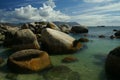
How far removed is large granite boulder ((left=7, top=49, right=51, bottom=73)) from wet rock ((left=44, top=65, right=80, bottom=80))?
2.43ft

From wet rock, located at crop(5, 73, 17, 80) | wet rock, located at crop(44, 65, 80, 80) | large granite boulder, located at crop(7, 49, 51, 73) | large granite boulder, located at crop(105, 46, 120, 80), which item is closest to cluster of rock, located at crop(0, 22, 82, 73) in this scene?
large granite boulder, located at crop(7, 49, 51, 73)

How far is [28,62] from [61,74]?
7.17 feet

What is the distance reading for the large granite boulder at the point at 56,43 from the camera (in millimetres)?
17761

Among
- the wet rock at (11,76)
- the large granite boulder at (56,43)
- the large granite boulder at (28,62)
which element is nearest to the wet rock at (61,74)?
the large granite boulder at (28,62)

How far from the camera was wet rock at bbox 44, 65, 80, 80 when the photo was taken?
36.6 ft

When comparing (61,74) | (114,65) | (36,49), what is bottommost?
(61,74)

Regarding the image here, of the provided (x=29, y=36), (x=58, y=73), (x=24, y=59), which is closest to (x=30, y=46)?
(x=29, y=36)

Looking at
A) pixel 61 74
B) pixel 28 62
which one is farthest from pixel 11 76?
pixel 61 74

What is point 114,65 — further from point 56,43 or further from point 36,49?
point 56,43

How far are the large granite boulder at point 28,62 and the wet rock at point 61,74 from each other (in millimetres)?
741

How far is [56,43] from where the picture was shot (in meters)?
17.7

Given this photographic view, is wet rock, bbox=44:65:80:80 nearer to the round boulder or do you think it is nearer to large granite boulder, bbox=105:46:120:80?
large granite boulder, bbox=105:46:120:80

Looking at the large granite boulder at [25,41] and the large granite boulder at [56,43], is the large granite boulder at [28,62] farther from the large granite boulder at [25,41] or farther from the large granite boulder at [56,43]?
the large granite boulder at [25,41]

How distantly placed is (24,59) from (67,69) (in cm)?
264
